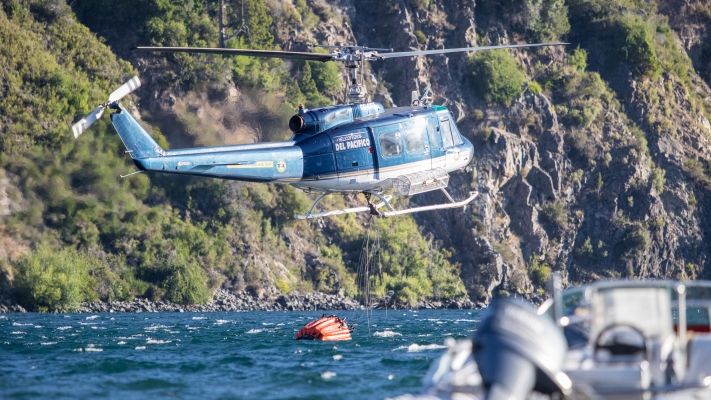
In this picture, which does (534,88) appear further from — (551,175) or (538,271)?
(538,271)

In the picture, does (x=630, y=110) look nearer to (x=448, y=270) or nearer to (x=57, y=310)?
(x=448, y=270)

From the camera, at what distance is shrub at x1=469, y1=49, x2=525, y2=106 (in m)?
81.2

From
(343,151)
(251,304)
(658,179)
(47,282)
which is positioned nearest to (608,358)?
(343,151)

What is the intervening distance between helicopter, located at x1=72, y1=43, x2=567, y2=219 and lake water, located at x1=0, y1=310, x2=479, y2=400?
13.8 feet

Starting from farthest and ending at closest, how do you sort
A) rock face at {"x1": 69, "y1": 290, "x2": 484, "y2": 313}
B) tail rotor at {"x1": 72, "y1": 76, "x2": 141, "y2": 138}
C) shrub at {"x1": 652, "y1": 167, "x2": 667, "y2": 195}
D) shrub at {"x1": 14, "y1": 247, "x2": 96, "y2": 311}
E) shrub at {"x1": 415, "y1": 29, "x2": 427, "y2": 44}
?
shrub at {"x1": 415, "y1": 29, "x2": 427, "y2": 44}, shrub at {"x1": 652, "y1": 167, "x2": 667, "y2": 195}, rock face at {"x1": 69, "y1": 290, "x2": 484, "y2": 313}, shrub at {"x1": 14, "y1": 247, "x2": 96, "y2": 311}, tail rotor at {"x1": 72, "y1": 76, "x2": 141, "y2": 138}

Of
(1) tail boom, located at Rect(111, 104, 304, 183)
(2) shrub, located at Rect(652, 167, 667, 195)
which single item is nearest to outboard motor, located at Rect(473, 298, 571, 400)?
(1) tail boom, located at Rect(111, 104, 304, 183)

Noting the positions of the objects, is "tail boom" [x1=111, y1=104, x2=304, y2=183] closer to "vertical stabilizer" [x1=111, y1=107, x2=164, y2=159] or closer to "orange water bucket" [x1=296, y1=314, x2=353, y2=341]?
"vertical stabilizer" [x1=111, y1=107, x2=164, y2=159]

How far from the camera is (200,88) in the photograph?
235 ft

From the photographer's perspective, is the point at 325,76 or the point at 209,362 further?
the point at 325,76

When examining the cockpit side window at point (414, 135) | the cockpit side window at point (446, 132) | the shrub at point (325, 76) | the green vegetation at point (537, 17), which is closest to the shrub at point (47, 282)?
the shrub at point (325, 76)

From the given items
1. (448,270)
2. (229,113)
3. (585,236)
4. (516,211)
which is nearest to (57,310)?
(229,113)

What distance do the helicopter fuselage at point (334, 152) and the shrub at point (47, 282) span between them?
105ft

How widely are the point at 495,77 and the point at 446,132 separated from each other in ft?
162

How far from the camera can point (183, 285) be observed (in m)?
64.7
